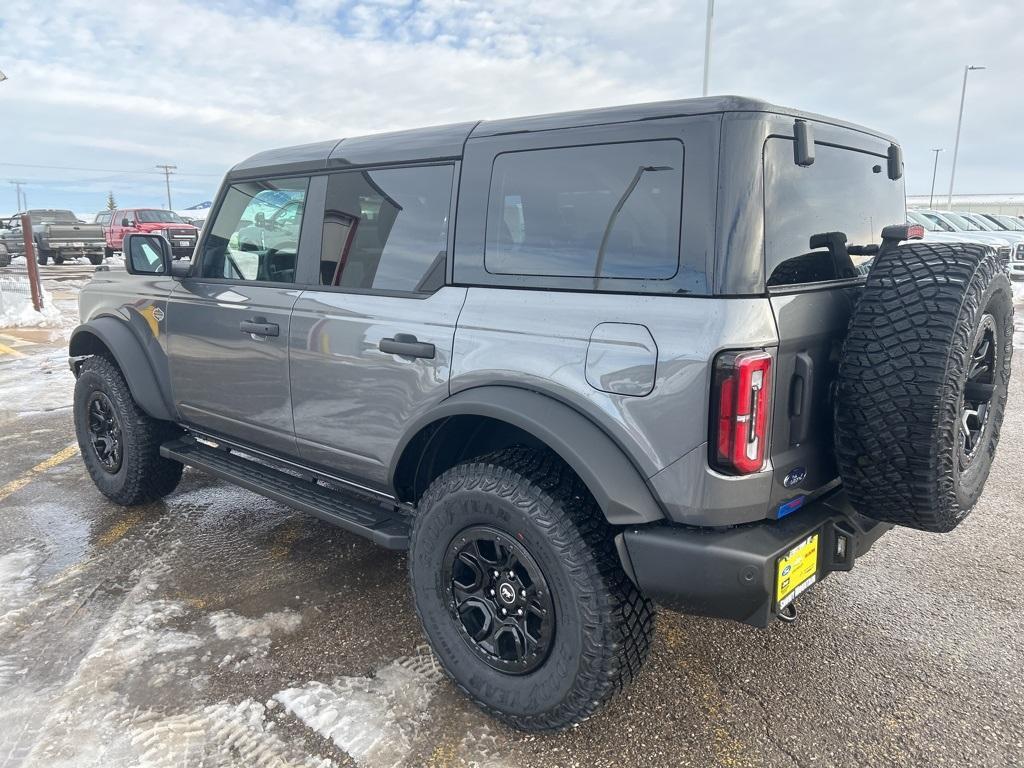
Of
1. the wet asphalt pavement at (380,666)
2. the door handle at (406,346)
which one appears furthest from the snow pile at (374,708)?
the door handle at (406,346)

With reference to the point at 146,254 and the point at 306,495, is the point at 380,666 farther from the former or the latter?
the point at 146,254

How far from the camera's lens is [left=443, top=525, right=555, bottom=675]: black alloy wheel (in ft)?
7.48

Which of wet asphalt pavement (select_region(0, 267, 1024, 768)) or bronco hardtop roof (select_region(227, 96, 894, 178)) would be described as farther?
wet asphalt pavement (select_region(0, 267, 1024, 768))

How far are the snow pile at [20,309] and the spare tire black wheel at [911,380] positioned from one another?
1228 cm

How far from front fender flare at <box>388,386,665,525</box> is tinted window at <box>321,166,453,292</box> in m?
0.59

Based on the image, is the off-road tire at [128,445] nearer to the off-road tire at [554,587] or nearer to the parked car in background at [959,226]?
the off-road tire at [554,587]

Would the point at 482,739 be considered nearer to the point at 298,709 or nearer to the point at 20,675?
the point at 298,709

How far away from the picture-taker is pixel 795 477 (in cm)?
215

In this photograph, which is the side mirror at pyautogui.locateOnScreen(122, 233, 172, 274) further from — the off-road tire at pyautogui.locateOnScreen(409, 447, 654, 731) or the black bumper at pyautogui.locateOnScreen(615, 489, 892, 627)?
the black bumper at pyautogui.locateOnScreen(615, 489, 892, 627)

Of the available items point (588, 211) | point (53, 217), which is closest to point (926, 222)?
point (588, 211)

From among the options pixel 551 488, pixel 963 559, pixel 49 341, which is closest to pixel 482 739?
pixel 551 488

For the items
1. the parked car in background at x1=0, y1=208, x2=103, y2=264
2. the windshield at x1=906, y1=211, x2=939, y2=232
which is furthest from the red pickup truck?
the windshield at x1=906, y1=211, x2=939, y2=232

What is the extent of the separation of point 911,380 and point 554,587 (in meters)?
1.15

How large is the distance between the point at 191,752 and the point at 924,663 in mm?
Result: 2527
